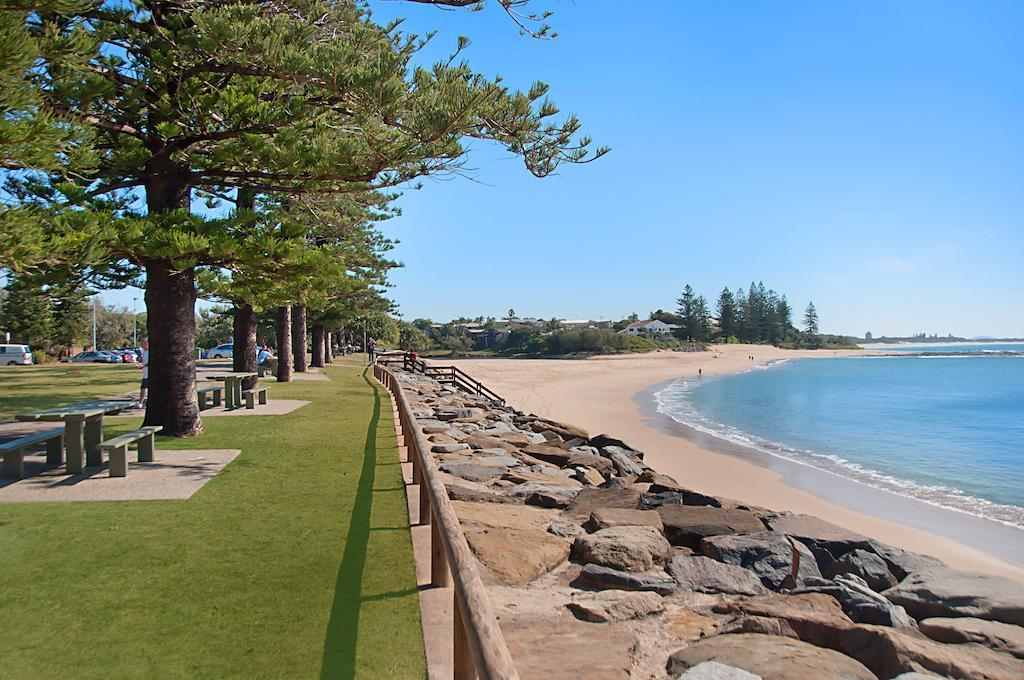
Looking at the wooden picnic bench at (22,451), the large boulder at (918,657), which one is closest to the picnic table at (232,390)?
the wooden picnic bench at (22,451)

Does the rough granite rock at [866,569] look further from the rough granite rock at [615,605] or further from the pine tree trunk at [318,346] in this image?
the pine tree trunk at [318,346]

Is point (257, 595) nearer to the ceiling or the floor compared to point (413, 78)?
nearer to the floor

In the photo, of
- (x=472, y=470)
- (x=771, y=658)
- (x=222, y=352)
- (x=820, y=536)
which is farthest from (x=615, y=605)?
(x=222, y=352)

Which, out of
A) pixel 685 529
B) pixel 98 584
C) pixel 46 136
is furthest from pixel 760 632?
pixel 46 136

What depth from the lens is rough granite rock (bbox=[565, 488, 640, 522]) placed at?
6956 millimetres

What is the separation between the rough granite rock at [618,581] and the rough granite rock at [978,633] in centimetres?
185

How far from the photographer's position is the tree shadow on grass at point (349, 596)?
3301 millimetres

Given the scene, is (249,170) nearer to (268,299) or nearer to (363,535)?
(268,299)

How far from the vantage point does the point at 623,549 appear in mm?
5301

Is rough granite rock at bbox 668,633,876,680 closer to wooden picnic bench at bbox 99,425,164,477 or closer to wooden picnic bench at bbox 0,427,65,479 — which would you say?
wooden picnic bench at bbox 99,425,164,477

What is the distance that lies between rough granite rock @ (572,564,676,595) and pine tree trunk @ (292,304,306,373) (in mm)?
23156

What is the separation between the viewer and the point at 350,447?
9234mm

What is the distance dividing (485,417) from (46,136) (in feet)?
41.0

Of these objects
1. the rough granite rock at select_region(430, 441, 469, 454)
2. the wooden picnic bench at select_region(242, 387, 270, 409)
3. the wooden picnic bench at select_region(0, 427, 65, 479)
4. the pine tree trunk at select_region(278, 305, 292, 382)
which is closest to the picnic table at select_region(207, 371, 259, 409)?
the wooden picnic bench at select_region(242, 387, 270, 409)
